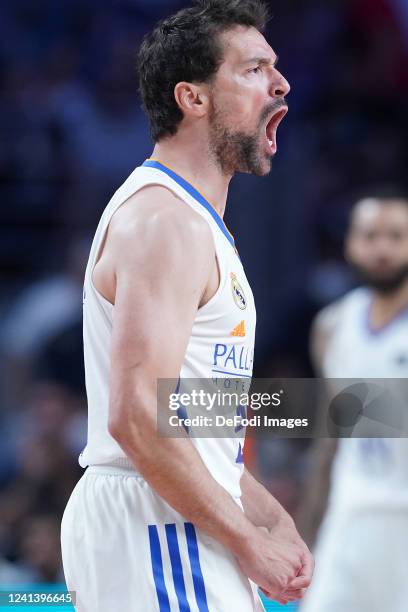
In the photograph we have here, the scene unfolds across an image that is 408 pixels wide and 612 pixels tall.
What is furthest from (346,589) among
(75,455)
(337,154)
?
(337,154)

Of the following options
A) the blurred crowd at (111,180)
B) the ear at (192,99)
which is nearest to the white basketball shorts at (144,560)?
the ear at (192,99)

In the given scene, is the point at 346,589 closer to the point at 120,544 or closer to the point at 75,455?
the point at 75,455

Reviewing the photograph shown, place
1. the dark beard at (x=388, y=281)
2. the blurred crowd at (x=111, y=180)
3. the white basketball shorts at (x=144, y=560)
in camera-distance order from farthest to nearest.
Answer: the blurred crowd at (x=111, y=180), the dark beard at (x=388, y=281), the white basketball shorts at (x=144, y=560)

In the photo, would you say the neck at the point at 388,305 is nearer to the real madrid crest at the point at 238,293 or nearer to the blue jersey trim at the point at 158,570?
the real madrid crest at the point at 238,293

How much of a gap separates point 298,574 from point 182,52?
4.13ft

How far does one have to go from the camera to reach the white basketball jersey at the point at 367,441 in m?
5.11

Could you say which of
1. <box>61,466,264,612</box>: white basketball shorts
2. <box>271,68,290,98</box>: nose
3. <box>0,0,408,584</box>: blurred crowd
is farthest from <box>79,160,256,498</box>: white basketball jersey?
<box>0,0,408,584</box>: blurred crowd

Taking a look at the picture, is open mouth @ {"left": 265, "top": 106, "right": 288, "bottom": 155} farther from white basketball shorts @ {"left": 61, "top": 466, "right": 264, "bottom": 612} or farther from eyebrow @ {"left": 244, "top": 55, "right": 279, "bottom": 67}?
white basketball shorts @ {"left": 61, "top": 466, "right": 264, "bottom": 612}

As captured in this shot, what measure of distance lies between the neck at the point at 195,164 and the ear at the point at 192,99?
6 centimetres

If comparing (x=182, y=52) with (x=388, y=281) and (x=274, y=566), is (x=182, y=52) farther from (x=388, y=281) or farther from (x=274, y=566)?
(x=388, y=281)

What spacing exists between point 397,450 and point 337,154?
3058mm

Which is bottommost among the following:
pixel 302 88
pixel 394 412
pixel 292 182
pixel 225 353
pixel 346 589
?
pixel 346 589

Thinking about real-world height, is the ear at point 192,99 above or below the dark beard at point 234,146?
above

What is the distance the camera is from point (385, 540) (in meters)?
5.06
